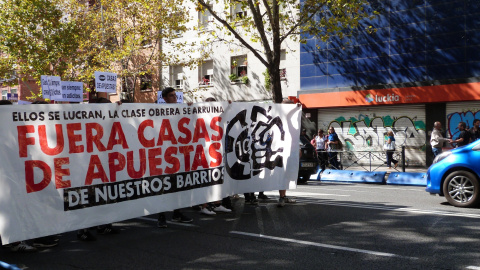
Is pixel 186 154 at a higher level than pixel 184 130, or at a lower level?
lower

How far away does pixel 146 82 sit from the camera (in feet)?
117

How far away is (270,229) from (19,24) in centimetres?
2525

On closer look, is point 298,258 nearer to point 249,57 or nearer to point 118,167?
point 118,167

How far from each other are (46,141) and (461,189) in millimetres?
7434

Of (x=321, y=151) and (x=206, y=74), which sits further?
(x=206, y=74)

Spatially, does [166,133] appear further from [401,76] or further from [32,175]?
[401,76]

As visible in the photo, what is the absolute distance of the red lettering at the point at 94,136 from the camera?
7156 mm

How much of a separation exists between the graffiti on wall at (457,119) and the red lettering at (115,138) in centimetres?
1844

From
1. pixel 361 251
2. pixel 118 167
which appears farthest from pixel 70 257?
pixel 361 251

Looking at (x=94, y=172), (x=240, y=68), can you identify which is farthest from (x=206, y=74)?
(x=94, y=172)

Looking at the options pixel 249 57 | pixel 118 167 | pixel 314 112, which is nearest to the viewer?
pixel 118 167

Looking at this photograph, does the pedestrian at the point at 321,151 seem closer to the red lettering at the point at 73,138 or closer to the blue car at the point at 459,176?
the blue car at the point at 459,176

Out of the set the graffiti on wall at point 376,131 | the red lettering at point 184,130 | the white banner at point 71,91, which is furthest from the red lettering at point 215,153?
the graffiti on wall at point 376,131

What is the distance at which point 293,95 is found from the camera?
28.4 metres
